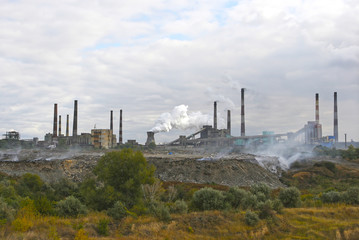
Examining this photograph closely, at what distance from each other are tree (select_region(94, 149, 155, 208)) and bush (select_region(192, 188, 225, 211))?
3.33 metres

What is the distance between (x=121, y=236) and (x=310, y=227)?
7.69 m

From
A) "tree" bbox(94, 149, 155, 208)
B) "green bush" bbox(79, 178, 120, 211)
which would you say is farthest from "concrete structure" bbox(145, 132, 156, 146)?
"green bush" bbox(79, 178, 120, 211)

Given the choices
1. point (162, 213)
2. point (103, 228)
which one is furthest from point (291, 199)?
point (103, 228)

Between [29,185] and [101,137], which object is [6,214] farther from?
[101,137]

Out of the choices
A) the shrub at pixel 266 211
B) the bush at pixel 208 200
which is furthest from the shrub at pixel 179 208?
the shrub at pixel 266 211

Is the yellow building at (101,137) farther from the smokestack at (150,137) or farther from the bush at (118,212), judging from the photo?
the bush at (118,212)

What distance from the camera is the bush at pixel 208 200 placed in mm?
16828

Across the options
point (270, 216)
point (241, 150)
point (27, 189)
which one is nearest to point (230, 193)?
point (270, 216)

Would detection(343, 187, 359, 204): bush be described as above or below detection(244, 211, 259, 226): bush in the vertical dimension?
above

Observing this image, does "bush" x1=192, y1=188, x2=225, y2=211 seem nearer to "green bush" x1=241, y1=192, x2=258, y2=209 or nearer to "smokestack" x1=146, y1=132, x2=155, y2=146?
"green bush" x1=241, y1=192, x2=258, y2=209

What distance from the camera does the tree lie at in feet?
62.2

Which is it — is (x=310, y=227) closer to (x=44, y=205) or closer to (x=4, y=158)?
(x=44, y=205)

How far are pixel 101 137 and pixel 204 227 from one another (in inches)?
3648

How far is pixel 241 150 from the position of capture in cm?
8281
